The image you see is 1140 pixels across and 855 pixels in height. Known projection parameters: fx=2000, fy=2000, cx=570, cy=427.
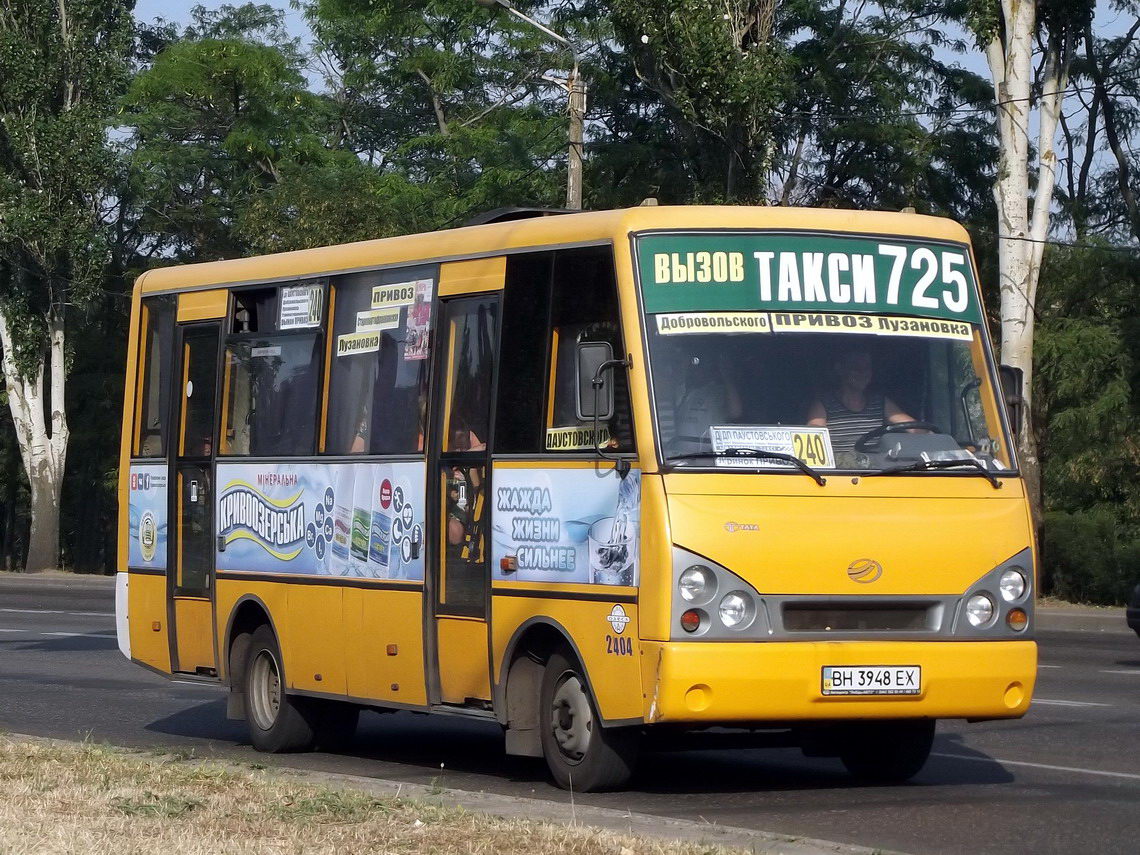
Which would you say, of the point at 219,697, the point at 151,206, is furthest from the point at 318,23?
the point at 219,697

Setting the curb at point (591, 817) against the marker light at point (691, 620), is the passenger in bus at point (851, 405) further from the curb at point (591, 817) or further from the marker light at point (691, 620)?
the curb at point (591, 817)

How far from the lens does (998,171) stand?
3091 cm

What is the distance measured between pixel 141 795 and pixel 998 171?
950 inches

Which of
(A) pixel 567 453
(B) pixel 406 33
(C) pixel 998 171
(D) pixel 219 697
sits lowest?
(D) pixel 219 697

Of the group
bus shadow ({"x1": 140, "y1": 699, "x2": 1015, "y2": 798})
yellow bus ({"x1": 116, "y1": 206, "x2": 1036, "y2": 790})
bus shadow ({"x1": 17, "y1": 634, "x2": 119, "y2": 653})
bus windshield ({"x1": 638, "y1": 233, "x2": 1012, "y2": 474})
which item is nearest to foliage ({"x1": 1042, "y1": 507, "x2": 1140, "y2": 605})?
bus shadow ({"x1": 17, "y1": 634, "x2": 119, "y2": 653})

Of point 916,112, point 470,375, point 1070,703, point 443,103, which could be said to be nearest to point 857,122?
point 916,112

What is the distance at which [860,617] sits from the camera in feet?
30.1

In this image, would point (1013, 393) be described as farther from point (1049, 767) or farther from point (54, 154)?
point (54, 154)

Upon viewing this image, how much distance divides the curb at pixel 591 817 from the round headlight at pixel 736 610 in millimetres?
902

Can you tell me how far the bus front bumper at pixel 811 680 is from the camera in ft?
28.9

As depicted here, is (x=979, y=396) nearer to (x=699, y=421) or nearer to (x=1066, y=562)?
(x=699, y=421)

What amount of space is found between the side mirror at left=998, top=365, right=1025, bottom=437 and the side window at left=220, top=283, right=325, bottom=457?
13.6ft

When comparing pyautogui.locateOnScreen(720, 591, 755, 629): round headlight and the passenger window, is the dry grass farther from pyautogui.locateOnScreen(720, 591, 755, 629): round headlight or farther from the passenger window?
the passenger window

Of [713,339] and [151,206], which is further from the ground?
[151,206]
